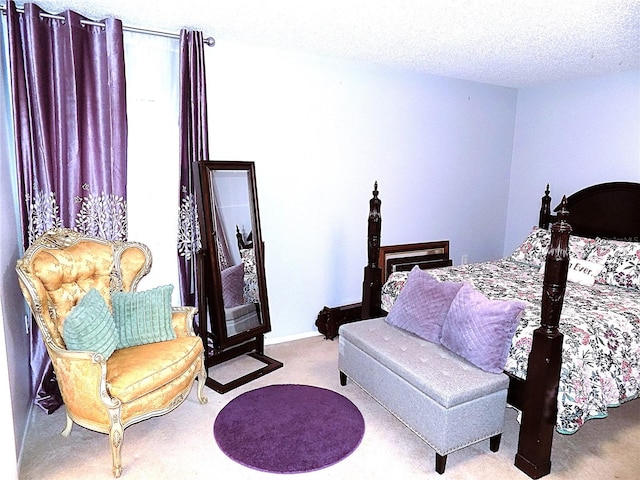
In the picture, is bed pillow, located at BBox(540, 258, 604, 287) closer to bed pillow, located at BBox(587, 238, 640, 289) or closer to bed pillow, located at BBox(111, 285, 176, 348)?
bed pillow, located at BBox(587, 238, 640, 289)

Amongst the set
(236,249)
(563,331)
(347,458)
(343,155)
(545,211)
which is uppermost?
(343,155)

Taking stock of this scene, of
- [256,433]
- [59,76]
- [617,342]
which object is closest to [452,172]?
[617,342]

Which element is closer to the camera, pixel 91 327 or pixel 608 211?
pixel 91 327

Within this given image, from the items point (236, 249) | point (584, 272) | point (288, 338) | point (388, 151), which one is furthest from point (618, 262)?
point (236, 249)

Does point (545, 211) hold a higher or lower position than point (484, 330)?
higher

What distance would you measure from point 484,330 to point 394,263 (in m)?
2.03

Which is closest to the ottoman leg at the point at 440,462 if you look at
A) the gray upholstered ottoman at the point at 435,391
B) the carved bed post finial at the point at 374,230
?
the gray upholstered ottoman at the point at 435,391

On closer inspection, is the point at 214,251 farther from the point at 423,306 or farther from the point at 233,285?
the point at 423,306

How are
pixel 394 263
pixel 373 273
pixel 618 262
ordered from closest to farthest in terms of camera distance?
pixel 618 262, pixel 373 273, pixel 394 263

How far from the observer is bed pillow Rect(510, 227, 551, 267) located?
4.08 metres

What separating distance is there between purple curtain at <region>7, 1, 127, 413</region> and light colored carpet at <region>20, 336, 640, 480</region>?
1.80 feet

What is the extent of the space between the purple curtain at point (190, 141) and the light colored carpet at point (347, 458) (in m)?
0.98

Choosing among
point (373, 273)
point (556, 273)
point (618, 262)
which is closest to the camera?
point (556, 273)

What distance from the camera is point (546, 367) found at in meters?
2.27
